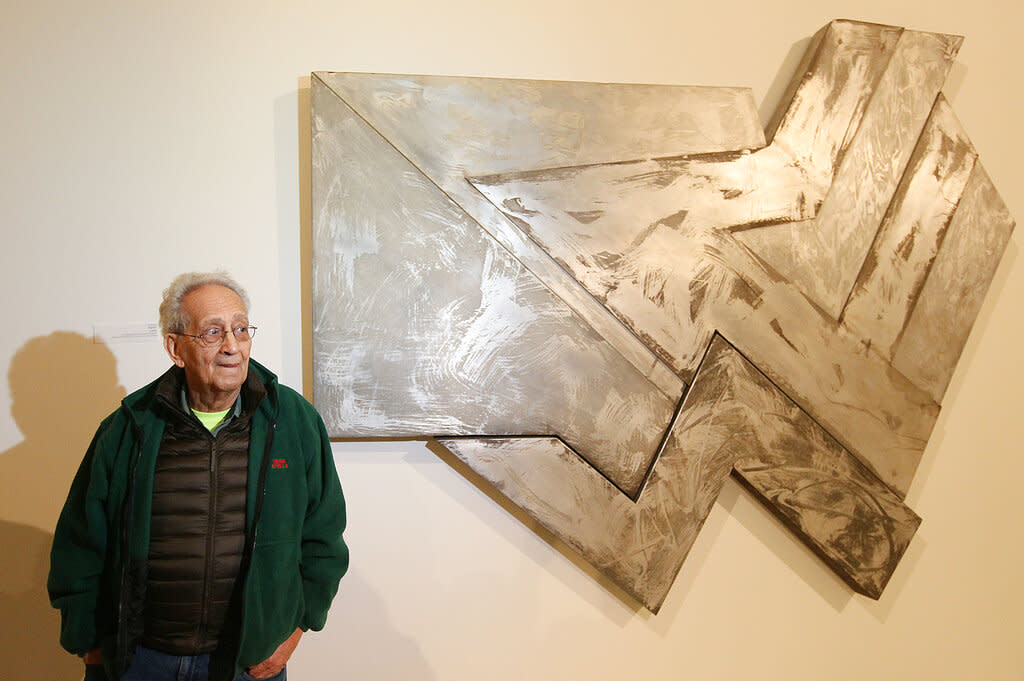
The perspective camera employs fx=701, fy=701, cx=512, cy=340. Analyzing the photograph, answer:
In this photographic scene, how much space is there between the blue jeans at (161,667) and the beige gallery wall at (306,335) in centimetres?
44

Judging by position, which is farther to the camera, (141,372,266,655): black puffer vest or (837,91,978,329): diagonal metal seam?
(837,91,978,329): diagonal metal seam

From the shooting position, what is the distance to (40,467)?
143 cm

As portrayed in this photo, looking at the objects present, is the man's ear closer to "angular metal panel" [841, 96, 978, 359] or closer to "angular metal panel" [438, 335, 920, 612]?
"angular metal panel" [438, 335, 920, 612]

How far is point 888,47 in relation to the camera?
63.1 inches

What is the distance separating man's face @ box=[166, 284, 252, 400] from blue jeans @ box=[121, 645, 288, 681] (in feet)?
1.36

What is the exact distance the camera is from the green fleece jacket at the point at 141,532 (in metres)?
1.05

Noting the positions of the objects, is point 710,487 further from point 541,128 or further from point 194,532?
point 194,532

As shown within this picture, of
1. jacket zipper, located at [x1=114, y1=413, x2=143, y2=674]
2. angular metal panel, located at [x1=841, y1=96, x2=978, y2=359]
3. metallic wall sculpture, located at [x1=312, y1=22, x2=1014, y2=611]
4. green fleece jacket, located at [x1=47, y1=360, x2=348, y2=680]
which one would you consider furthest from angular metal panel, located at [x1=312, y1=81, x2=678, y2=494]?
angular metal panel, located at [x1=841, y1=96, x2=978, y2=359]

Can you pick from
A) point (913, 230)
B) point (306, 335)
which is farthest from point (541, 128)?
point (913, 230)

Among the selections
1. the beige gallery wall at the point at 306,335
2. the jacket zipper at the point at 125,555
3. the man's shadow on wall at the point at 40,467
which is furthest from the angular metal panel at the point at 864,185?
the man's shadow on wall at the point at 40,467

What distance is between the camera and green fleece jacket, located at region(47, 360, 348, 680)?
1052 millimetres

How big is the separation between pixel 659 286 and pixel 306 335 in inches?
30.0

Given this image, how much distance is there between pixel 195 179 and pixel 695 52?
1114 mm

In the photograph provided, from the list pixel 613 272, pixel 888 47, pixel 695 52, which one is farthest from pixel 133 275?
pixel 888 47
